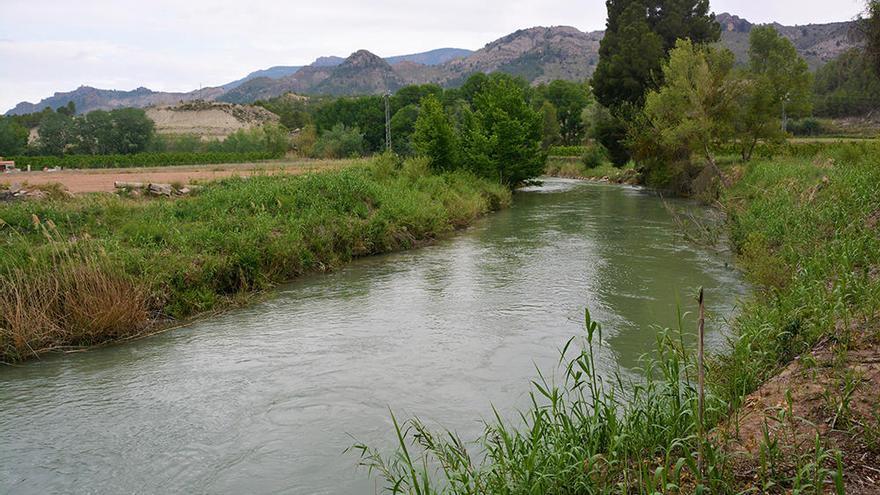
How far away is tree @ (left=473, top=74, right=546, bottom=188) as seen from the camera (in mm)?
32781

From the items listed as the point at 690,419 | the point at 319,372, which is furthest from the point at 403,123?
the point at 690,419

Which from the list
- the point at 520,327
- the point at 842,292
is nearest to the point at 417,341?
the point at 520,327

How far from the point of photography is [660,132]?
30.2 m

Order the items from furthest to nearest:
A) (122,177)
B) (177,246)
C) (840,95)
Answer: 1. (840,95)
2. (122,177)
3. (177,246)

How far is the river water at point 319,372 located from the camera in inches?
255

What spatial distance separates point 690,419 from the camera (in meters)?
5.05

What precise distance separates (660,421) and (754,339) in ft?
8.17

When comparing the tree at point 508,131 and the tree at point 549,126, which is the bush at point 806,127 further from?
the tree at point 508,131

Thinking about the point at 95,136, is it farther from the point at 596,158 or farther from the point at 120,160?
the point at 596,158

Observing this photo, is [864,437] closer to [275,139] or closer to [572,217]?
[572,217]

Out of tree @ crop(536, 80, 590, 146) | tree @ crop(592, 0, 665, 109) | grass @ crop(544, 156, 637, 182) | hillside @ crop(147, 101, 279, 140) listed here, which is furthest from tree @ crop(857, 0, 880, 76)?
hillside @ crop(147, 101, 279, 140)

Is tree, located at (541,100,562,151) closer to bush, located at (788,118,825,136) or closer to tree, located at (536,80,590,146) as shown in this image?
tree, located at (536,80,590,146)

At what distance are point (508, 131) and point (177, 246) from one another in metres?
22.4

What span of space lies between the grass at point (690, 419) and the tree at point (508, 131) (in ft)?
67.7
